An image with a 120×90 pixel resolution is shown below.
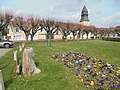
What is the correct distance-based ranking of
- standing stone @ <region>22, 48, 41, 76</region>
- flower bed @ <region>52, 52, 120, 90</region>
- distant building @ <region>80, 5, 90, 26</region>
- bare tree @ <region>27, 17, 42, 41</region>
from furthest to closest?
1. distant building @ <region>80, 5, 90, 26</region>
2. bare tree @ <region>27, 17, 42, 41</region>
3. standing stone @ <region>22, 48, 41, 76</region>
4. flower bed @ <region>52, 52, 120, 90</region>

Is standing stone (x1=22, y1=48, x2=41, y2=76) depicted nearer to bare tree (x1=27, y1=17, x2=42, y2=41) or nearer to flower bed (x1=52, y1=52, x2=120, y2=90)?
flower bed (x1=52, y1=52, x2=120, y2=90)

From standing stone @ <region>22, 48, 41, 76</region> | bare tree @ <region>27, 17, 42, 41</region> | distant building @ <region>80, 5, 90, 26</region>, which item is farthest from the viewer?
distant building @ <region>80, 5, 90, 26</region>

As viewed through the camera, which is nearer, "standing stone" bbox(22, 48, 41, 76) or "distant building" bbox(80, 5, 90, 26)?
"standing stone" bbox(22, 48, 41, 76)

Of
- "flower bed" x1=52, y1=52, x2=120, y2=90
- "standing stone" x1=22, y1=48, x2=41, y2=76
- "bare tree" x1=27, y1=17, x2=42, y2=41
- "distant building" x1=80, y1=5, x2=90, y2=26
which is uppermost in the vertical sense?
"distant building" x1=80, y1=5, x2=90, y2=26

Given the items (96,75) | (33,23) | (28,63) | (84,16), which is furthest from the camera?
(84,16)

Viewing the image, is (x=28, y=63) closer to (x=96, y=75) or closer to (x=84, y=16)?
(x=96, y=75)

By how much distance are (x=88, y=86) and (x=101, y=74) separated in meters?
1.34

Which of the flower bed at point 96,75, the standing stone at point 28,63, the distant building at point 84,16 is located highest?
the distant building at point 84,16

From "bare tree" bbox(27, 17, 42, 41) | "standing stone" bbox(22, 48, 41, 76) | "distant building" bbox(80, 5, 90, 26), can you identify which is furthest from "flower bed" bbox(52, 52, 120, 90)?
"distant building" bbox(80, 5, 90, 26)

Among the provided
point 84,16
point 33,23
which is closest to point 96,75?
point 33,23

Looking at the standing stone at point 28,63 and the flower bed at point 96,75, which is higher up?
the standing stone at point 28,63

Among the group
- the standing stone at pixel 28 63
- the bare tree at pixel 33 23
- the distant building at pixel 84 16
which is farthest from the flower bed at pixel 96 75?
the distant building at pixel 84 16

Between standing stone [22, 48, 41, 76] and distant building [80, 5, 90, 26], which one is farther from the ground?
distant building [80, 5, 90, 26]

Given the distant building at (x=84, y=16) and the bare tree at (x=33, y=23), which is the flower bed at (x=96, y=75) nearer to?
the bare tree at (x=33, y=23)
